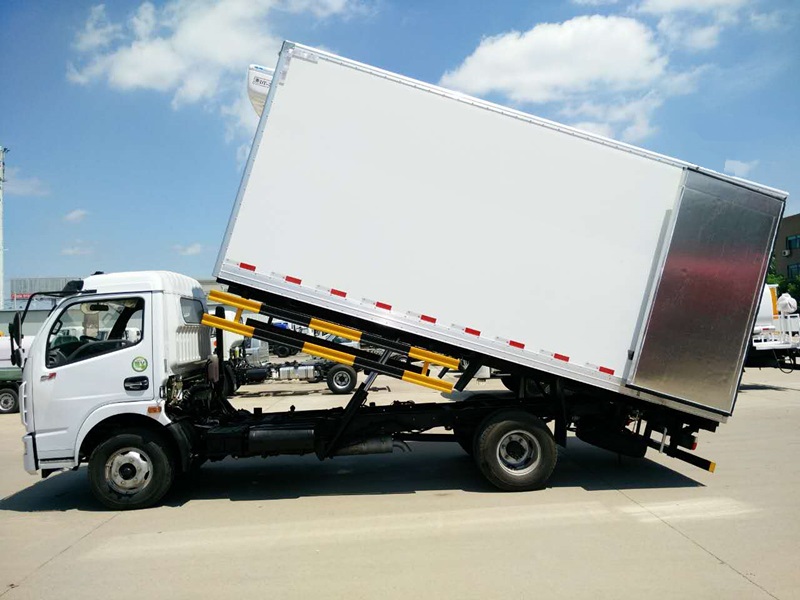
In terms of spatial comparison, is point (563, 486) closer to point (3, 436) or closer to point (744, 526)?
point (744, 526)

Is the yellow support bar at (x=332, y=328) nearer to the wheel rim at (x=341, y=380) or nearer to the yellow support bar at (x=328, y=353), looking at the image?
the yellow support bar at (x=328, y=353)

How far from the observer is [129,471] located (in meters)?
6.33

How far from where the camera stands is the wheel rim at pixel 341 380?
17406 mm

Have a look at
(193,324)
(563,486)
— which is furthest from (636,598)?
(193,324)

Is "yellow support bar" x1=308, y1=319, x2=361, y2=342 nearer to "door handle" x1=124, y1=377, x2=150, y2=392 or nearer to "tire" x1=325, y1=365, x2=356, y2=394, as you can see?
"door handle" x1=124, y1=377, x2=150, y2=392

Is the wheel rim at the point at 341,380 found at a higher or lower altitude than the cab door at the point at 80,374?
lower

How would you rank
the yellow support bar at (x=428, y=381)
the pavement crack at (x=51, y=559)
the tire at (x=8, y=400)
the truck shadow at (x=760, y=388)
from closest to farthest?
the pavement crack at (x=51, y=559)
the yellow support bar at (x=428, y=381)
the tire at (x=8, y=400)
the truck shadow at (x=760, y=388)

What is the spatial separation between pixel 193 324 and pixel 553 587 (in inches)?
196

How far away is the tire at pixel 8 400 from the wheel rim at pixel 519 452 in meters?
13.9

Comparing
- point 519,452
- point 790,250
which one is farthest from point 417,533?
point 790,250

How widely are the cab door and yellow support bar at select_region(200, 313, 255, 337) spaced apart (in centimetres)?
59

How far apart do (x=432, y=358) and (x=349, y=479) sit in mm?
2145

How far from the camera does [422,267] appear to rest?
6348 mm

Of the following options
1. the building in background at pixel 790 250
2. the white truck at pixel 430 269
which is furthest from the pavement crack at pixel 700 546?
the building in background at pixel 790 250
